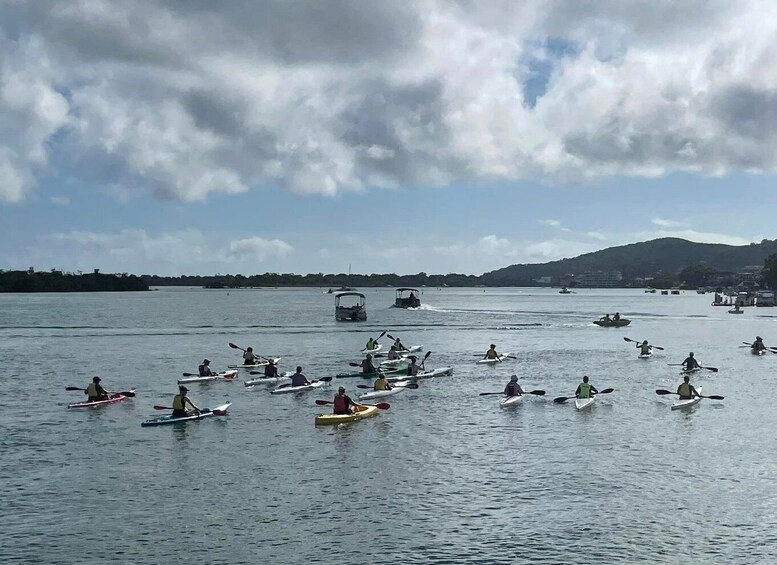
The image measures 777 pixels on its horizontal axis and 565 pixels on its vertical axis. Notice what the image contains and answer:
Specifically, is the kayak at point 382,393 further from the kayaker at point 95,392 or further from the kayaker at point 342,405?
the kayaker at point 95,392

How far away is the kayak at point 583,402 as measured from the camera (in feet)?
155

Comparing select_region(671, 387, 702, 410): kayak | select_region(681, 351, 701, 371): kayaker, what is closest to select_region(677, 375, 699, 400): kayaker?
select_region(671, 387, 702, 410): kayak

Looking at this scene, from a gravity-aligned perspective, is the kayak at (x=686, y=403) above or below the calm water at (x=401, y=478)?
above

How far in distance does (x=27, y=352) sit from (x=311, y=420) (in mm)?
53912

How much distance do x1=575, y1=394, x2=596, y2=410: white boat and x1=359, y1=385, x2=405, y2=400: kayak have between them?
11.9m

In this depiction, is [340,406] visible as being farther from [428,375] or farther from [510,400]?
[428,375]

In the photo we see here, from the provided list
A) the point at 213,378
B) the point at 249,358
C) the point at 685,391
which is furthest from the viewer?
the point at 249,358

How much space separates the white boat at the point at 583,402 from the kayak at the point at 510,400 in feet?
11.3

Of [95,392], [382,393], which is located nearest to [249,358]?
[382,393]

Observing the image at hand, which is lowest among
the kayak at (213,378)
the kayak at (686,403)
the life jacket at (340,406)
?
the kayak at (686,403)

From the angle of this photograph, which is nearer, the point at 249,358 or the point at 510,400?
the point at 510,400

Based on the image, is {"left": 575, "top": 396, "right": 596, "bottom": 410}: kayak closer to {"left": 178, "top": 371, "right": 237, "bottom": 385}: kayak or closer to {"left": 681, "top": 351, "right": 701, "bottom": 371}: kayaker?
{"left": 681, "top": 351, "right": 701, "bottom": 371}: kayaker

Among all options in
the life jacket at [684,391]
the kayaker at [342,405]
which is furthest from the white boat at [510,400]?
the kayaker at [342,405]

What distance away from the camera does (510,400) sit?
159 ft
